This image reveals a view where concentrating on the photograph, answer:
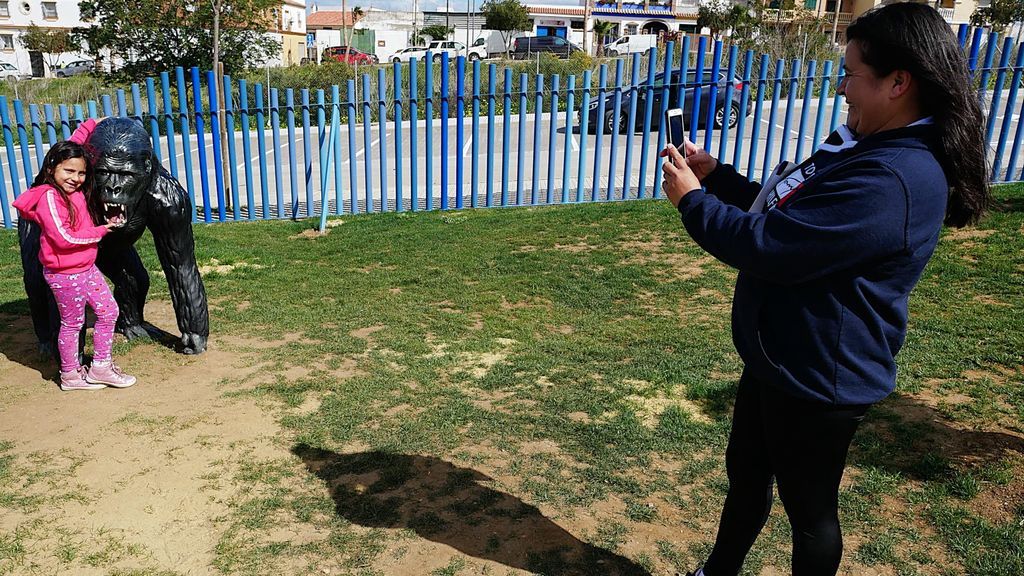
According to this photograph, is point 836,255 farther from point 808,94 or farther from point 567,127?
point 808,94

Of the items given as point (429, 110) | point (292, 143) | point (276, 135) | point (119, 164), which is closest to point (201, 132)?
point (276, 135)

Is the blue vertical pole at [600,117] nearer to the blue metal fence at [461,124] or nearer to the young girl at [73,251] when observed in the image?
the blue metal fence at [461,124]

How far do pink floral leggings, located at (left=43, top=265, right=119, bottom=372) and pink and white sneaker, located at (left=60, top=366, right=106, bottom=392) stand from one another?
0.03m

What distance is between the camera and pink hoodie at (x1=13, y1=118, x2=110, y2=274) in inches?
147

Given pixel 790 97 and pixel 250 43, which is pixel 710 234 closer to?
pixel 790 97

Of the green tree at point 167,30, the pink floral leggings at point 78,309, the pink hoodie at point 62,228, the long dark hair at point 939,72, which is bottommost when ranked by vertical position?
the pink floral leggings at point 78,309

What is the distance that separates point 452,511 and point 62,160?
99.7 inches

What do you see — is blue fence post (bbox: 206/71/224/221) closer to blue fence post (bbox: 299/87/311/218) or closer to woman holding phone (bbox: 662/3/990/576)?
blue fence post (bbox: 299/87/311/218)

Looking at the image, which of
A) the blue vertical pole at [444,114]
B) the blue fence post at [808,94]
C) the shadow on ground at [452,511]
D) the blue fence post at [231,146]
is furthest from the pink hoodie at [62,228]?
the blue fence post at [808,94]

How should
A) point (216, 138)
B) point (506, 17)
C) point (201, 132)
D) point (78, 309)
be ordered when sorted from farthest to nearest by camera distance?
point (506, 17) < point (216, 138) < point (201, 132) < point (78, 309)

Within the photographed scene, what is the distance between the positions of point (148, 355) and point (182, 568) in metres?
2.30

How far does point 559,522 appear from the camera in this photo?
9.91ft

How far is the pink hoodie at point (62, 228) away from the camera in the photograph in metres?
3.75

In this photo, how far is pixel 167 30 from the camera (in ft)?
36.7
